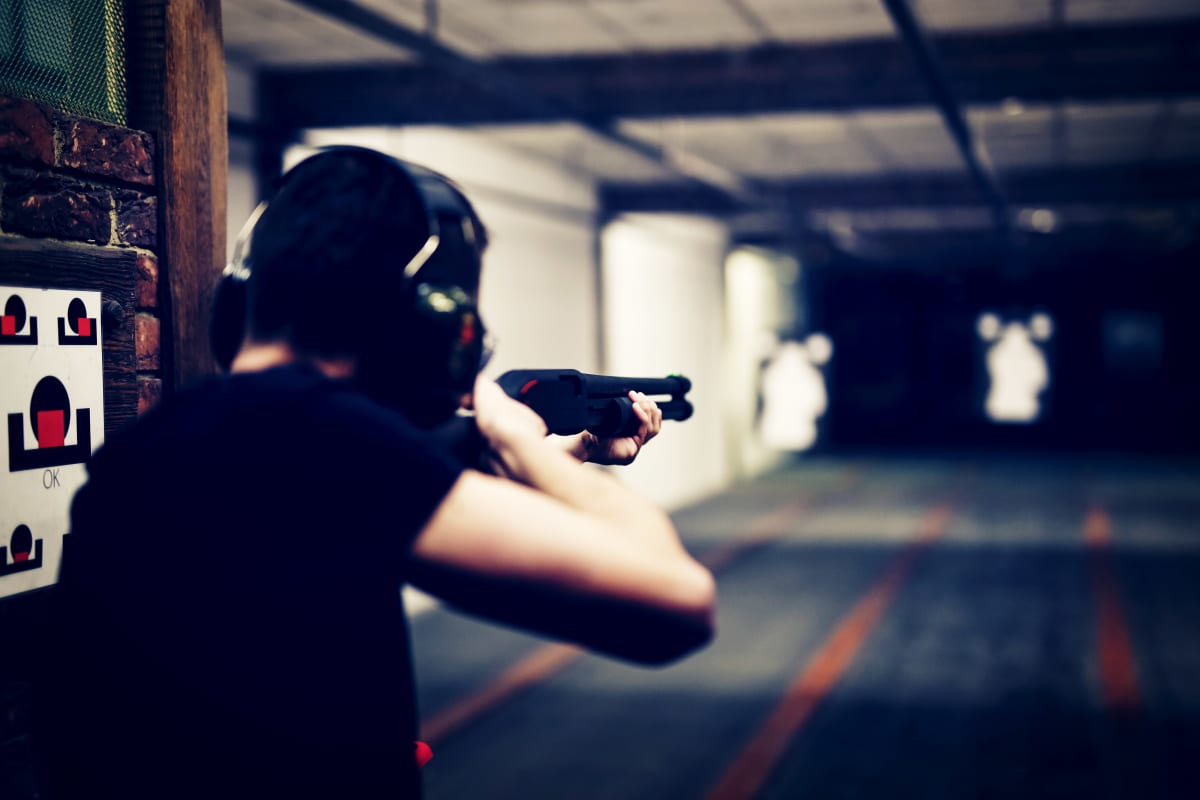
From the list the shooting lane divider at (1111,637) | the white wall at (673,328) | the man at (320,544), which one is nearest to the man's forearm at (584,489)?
the man at (320,544)

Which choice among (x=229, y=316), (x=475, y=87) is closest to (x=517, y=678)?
(x=475, y=87)

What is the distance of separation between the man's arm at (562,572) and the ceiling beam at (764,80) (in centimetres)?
487

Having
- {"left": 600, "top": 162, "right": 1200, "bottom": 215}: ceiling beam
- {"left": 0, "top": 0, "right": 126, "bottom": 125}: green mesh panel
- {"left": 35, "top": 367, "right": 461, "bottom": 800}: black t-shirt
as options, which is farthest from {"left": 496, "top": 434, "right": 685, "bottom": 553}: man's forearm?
{"left": 600, "top": 162, "right": 1200, "bottom": 215}: ceiling beam

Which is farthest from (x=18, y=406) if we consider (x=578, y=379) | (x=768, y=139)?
(x=768, y=139)

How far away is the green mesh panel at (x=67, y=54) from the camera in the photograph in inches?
53.6

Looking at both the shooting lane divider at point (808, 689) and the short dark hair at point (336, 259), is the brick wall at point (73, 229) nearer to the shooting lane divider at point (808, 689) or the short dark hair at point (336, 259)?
the short dark hair at point (336, 259)

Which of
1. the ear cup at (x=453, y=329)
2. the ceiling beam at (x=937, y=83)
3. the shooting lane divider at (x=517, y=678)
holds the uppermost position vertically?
the ceiling beam at (x=937, y=83)

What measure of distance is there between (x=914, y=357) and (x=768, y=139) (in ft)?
40.1

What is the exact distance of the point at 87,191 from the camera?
4.59 feet

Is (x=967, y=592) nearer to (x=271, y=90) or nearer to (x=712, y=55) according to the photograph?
(x=712, y=55)

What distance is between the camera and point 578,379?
4.19 ft

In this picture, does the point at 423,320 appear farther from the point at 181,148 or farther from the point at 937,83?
the point at 937,83

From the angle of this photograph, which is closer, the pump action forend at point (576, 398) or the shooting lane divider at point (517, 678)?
the pump action forend at point (576, 398)

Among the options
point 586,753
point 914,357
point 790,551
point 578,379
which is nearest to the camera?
point 578,379
